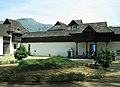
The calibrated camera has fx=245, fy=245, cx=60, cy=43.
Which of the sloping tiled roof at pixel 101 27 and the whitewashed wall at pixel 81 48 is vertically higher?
the sloping tiled roof at pixel 101 27

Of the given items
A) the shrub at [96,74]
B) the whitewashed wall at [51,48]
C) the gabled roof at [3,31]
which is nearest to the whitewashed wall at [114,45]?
the whitewashed wall at [51,48]

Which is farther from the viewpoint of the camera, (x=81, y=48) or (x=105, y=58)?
(x=81, y=48)

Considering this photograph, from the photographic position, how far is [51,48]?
46.4 m

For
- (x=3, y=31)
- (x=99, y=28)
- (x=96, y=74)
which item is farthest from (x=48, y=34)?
(x=96, y=74)

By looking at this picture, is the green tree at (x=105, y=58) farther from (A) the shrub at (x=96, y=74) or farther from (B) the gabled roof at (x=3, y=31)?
(B) the gabled roof at (x=3, y=31)

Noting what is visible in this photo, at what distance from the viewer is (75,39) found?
1623 inches

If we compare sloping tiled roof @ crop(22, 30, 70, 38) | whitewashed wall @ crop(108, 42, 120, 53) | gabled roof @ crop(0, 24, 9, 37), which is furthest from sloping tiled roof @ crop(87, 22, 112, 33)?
gabled roof @ crop(0, 24, 9, 37)

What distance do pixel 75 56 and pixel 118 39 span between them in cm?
762

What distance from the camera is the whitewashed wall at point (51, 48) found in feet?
146

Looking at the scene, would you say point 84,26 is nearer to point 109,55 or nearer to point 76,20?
point 76,20

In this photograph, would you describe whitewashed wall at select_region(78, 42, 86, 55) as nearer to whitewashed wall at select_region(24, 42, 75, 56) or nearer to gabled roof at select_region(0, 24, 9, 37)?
whitewashed wall at select_region(24, 42, 75, 56)

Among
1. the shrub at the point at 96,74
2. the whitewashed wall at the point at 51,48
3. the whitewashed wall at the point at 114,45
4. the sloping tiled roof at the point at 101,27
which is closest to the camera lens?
the shrub at the point at 96,74

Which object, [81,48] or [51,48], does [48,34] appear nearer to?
[51,48]

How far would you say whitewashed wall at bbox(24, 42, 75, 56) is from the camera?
44.5m
